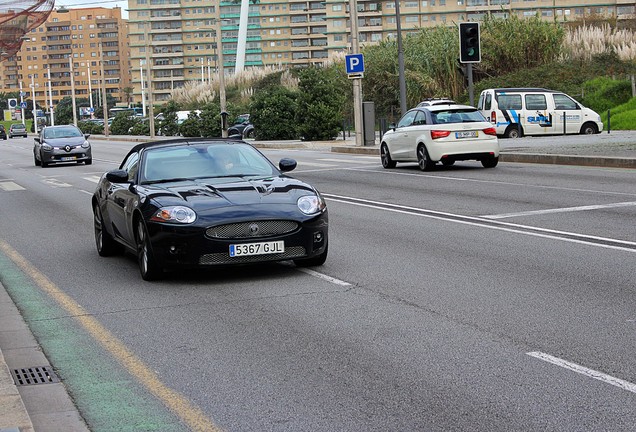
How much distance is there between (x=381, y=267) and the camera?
1109cm

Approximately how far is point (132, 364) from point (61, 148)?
3158 centimetres

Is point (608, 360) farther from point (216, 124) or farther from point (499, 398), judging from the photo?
point (216, 124)

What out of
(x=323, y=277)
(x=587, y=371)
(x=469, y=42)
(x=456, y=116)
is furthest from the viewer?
(x=469, y=42)

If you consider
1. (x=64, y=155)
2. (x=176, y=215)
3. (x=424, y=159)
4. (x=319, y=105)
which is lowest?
(x=424, y=159)

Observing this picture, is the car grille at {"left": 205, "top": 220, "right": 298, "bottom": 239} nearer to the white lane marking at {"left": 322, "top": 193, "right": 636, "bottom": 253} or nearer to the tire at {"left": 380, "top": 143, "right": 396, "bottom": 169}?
the white lane marking at {"left": 322, "top": 193, "right": 636, "bottom": 253}

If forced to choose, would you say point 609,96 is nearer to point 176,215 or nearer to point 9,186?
point 9,186

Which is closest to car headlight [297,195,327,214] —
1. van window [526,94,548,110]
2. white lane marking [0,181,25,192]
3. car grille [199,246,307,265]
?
car grille [199,246,307,265]

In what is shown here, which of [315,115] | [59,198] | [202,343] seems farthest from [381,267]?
[315,115]

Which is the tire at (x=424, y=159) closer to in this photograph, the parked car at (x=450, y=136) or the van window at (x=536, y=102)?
the parked car at (x=450, y=136)

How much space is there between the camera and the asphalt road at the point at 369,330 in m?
5.91

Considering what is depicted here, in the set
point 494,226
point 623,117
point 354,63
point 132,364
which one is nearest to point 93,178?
point 354,63

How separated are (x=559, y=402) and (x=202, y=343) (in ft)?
9.38

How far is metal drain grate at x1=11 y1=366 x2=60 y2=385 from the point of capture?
6883 millimetres

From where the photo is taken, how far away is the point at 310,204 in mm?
10648
